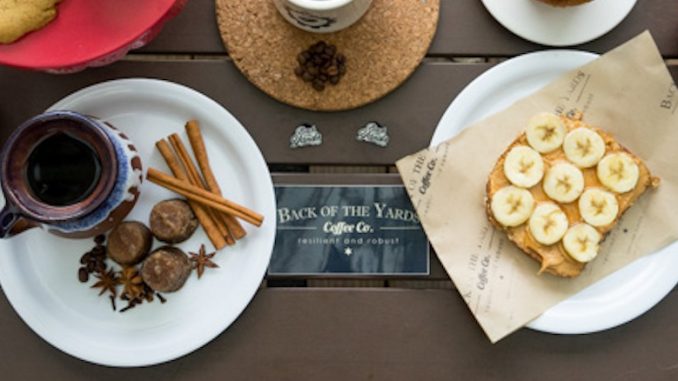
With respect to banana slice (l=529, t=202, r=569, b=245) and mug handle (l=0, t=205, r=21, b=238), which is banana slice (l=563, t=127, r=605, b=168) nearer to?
banana slice (l=529, t=202, r=569, b=245)

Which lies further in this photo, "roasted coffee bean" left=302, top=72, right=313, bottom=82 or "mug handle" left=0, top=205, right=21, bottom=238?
"roasted coffee bean" left=302, top=72, right=313, bottom=82

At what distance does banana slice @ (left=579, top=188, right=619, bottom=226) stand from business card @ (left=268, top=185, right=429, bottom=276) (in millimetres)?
200

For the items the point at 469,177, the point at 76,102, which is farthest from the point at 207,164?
the point at 469,177

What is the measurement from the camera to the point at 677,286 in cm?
91

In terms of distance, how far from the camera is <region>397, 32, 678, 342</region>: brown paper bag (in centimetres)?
89

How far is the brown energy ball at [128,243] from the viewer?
87 cm

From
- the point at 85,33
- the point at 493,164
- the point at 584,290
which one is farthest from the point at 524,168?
the point at 85,33

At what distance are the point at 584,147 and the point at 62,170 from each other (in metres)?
0.63

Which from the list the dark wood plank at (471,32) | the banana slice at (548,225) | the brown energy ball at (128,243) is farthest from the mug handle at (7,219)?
the banana slice at (548,225)

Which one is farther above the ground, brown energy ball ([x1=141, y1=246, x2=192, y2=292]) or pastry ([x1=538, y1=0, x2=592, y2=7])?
pastry ([x1=538, y1=0, x2=592, y2=7])

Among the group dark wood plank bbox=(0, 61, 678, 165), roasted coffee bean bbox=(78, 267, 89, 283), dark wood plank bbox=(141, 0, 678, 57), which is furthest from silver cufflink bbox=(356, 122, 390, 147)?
roasted coffee bean bbox=(78, 267, 89, 283)

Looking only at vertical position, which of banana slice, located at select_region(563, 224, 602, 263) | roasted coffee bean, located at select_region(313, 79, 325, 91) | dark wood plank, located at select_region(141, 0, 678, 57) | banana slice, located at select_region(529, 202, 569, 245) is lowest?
banana slice, located at select_region(563, 224, 602, 263)

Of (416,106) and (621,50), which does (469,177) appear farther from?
(621,50)

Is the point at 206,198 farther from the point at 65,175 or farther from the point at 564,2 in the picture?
the point at 564,2
